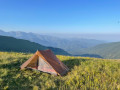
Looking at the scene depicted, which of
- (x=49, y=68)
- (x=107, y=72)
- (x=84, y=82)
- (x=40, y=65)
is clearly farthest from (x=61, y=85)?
(x=107, y=72)

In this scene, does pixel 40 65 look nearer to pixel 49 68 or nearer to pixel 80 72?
pixel 49 68

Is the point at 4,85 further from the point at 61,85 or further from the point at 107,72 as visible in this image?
the point at 107,72

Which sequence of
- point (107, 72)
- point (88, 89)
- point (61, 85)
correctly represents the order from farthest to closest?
point (107, 72), point (61, 85), point (88, 89)

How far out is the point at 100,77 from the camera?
6.70 meters

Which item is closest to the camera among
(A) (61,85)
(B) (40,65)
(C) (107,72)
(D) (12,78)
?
(A) (61,85)

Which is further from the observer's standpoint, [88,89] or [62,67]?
[62,67]

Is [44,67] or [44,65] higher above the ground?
[44,65]

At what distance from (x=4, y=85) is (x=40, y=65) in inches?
116

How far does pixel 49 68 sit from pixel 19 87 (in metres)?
2.63

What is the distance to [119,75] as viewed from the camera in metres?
6.86

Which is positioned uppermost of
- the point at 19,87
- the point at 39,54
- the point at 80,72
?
the point at 39,54

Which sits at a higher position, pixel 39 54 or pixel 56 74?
pixel 39 54

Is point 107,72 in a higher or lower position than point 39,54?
lower

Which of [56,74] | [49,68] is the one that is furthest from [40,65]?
[56,74]
